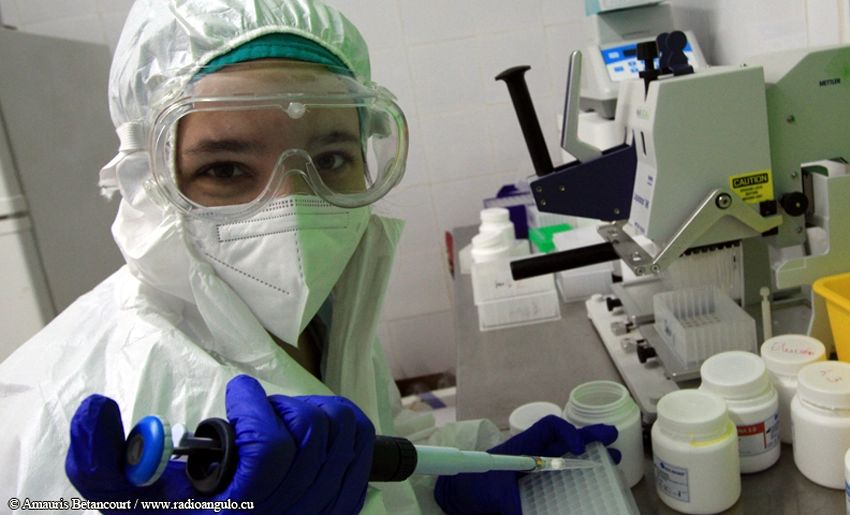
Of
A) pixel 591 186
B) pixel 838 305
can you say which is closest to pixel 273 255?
pixel 591 186

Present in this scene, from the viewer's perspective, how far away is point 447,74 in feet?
8.41

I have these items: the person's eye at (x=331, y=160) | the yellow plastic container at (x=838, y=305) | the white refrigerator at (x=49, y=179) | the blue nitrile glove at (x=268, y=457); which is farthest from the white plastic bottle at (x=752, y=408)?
the white refrigerator at (x=49, y=179)

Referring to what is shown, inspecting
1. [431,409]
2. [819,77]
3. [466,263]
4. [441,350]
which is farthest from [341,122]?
[441,350]

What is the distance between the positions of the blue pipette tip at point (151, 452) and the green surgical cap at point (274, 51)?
611 mm

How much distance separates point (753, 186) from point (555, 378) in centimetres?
54

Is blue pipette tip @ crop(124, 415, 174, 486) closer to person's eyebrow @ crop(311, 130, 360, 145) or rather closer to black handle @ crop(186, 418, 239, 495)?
black handle @ crop(186, 418, 239, 495)

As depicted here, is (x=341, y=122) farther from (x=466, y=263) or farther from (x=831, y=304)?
(x=466, y=263)

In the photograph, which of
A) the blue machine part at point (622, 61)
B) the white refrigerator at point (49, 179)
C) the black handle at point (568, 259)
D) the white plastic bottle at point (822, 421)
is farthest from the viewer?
the white refrigerator at point (49, 179)

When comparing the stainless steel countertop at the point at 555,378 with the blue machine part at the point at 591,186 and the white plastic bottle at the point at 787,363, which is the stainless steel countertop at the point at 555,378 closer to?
the white plastic bottle at the point at 787,363

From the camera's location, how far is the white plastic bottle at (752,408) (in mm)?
868

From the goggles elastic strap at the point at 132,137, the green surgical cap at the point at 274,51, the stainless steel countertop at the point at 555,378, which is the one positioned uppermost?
the green surgical cap at the point at 274,51

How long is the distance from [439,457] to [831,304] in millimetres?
694

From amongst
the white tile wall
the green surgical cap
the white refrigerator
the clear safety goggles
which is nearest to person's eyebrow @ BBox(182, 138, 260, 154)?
the clear safety goggles

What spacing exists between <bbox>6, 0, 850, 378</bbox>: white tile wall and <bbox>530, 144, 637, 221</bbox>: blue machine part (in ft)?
4.92
